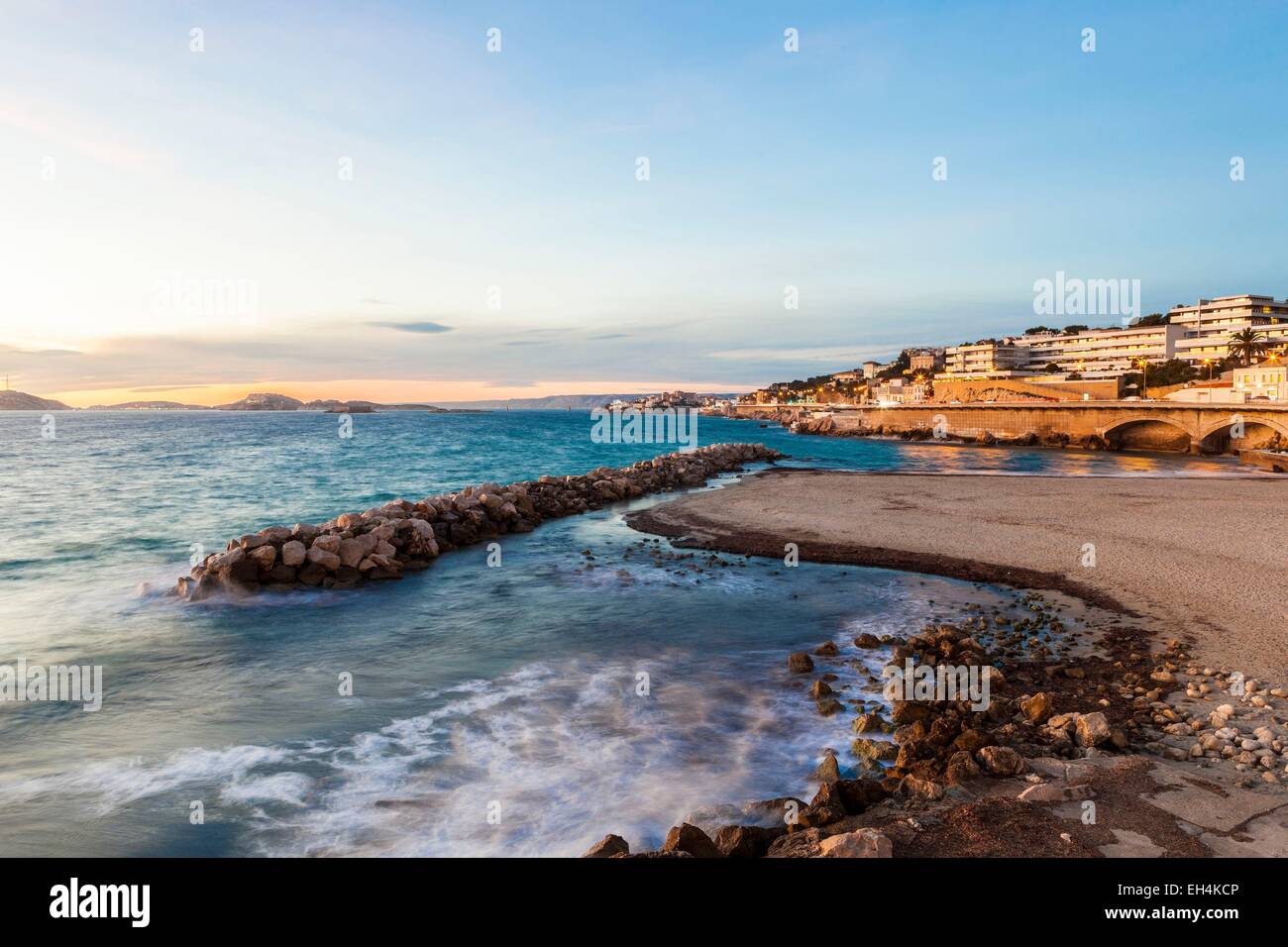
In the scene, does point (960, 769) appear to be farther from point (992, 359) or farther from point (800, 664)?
point (992, 359)

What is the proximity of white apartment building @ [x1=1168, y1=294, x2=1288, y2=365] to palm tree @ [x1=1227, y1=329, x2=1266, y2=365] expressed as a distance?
23.6ft

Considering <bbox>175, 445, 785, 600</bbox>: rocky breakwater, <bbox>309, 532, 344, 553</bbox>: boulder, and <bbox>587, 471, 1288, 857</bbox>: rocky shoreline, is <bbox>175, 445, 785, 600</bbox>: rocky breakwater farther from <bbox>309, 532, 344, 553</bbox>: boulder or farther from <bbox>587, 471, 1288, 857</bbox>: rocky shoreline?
<bbox>587, 471, 1288, 857</bbox>: rocky shoreline

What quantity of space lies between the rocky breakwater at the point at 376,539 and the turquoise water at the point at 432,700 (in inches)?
38.4

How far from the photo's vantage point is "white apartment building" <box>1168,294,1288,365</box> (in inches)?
4839

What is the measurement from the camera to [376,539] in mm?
20641

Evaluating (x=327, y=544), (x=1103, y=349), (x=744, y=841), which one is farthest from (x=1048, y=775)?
(x=1103, y=349)

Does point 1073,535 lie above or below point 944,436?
below

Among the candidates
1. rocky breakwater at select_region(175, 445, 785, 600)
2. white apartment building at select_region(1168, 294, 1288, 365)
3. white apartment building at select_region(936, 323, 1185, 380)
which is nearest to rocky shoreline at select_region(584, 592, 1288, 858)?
rocky breakwater at select_region(175, 445, 785, 600)

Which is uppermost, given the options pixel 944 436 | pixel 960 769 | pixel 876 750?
pixel 944 436

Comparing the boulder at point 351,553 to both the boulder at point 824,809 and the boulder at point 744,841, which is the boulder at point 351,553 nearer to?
the boulder at point 744,841

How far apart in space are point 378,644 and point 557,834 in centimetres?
785

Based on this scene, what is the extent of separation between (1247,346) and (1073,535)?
112588 mm
